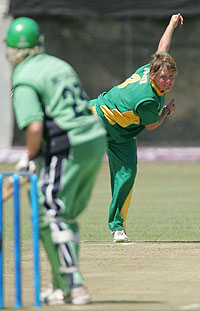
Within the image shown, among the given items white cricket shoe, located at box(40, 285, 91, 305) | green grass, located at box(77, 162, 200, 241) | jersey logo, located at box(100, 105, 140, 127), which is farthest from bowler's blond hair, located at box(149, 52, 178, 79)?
white cricket shoe, located at box(40, 285, 91, 305)

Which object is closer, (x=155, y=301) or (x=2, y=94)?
(x=155, y=301)

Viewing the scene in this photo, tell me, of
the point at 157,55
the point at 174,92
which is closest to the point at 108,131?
the point at 157,55

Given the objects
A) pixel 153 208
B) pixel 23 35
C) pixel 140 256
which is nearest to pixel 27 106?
pixel 23 35

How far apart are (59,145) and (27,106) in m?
0.36

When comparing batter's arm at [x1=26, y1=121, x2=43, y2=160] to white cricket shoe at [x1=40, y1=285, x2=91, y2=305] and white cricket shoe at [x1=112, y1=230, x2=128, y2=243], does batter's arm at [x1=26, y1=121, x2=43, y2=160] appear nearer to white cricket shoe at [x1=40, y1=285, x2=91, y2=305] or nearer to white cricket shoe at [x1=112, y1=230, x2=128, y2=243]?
white cricket shoe at [x1=40, y1=285, x2=91, y2=305]

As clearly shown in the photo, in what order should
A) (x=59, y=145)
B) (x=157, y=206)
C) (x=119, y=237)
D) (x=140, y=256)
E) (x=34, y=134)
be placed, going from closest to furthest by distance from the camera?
(x=34, y=134)
(x=59, y=145)
(x=140, y=256)
(x=119, y=237)
(x=157, y=206)

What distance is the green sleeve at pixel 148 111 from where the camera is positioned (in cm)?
879

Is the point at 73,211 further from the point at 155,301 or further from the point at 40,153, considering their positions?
the point at 155,301

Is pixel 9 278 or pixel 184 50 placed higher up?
pixel 184 50

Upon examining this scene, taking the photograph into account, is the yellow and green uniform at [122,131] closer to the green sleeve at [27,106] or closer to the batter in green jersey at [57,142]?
the batter in green jersey at [57,142]

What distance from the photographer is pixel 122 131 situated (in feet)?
30.5

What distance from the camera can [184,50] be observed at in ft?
68.3

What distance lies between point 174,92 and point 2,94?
14.0 feet

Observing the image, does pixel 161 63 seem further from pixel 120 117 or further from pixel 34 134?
pixel 34 134
